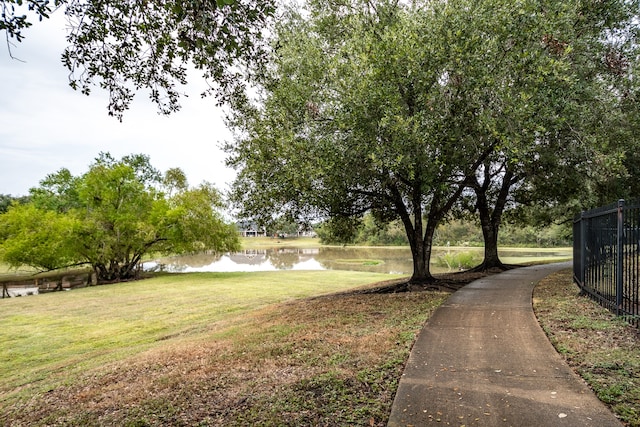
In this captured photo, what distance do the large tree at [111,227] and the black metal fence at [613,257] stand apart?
61.1 feet

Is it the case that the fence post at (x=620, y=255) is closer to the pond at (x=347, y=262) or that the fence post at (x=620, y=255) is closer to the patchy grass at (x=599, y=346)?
the patchy grass at (x=599, y=346)

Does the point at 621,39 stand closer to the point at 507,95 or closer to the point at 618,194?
the point at 618,194

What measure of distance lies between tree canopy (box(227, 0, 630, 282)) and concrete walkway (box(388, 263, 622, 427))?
3545mm

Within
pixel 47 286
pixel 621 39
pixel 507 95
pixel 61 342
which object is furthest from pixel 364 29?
pixel 47 286

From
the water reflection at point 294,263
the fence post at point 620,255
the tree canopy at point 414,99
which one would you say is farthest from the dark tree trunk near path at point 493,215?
the water reflection at point 294,263

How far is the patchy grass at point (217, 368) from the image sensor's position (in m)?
3.70

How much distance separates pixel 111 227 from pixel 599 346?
26305mm

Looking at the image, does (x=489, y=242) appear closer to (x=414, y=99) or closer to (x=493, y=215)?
(x=493, y=215)

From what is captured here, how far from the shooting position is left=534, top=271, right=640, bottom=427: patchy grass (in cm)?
351

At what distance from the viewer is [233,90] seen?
6.64 meters

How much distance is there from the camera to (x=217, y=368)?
16.6ft

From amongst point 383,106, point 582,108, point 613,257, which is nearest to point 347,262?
point 582,108

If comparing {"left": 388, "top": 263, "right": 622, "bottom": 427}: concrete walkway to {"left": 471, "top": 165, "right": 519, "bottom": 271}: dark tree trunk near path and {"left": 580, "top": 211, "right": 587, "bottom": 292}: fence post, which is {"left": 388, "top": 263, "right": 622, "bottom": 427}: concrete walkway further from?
{"left": 471, "top": 165, "right": 519, "bottom": 271}: dark tree trunk near path

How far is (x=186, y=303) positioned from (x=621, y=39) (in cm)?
1723
